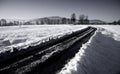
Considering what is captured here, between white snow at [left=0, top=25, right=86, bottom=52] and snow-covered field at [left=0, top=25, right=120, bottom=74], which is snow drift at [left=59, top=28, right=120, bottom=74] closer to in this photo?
snow-covered field at [left=0, top=25, right=120, bottom=74]

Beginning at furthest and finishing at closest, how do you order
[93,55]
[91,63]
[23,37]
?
[23,37] → [93,55] → [91,63]

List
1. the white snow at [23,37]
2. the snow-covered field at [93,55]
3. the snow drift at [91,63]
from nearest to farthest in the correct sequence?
the snow drift at [91,63]
the snow-covered field at [93,55]
the white snow at [23,37]

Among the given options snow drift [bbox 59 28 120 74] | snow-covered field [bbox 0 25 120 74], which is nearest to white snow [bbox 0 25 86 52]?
snow-covered field [bbox 0 25 120 74]

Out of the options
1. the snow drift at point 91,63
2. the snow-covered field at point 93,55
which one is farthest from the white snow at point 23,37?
the snow drift at point 91,63

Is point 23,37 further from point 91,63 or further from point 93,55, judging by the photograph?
point 91,63

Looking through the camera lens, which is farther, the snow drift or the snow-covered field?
the snow-covered field

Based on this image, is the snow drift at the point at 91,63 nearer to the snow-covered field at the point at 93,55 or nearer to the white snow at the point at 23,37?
the snow-covered field at the point at 93,55

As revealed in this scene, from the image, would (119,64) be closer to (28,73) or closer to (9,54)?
(28,73)

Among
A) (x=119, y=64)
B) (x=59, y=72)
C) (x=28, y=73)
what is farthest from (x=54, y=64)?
(x=119, y=64)

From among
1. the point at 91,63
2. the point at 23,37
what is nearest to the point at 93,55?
the point at 91,63

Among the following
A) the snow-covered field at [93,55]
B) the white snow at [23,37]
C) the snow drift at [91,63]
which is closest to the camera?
the snow drift at [91,63]

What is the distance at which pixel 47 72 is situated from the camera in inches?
239

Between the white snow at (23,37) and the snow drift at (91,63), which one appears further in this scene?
the white snow at (23,37)

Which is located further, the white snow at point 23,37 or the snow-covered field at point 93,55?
the white snow at point 23,37
